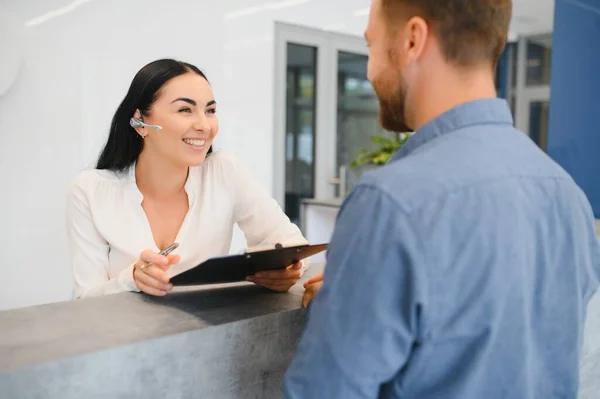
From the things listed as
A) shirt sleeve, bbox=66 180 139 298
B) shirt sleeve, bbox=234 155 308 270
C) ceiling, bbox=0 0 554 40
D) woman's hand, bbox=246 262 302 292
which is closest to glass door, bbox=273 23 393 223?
ceiling, bbox=0 0 554 40

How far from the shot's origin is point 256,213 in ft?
6.79

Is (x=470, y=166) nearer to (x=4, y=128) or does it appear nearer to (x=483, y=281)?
(x=483, y=281)

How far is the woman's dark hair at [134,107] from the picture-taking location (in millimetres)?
1978

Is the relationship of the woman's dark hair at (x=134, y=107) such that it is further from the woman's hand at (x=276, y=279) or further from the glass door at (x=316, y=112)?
the glass door at (x=316, y=112)

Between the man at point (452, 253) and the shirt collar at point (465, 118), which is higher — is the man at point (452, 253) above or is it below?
below

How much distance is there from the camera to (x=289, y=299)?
1.16m

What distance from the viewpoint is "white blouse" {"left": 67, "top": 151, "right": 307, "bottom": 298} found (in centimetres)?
185

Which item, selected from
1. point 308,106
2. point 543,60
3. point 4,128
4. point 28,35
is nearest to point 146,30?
point 28,35

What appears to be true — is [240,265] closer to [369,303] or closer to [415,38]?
[369,303]

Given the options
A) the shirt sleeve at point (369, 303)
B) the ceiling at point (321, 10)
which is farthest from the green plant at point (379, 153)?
the shirt sleeve at point (369, 303)

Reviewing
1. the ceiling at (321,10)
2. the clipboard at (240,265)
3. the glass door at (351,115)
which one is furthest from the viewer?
the glass door at (351,115)

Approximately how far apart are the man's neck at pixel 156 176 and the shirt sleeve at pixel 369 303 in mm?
1394

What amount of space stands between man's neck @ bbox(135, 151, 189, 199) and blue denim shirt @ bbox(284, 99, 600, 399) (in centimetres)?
136

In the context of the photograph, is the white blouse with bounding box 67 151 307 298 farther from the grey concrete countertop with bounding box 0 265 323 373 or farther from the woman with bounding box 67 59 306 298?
the grey concrete countertop with bounding box 0 265 323 373
